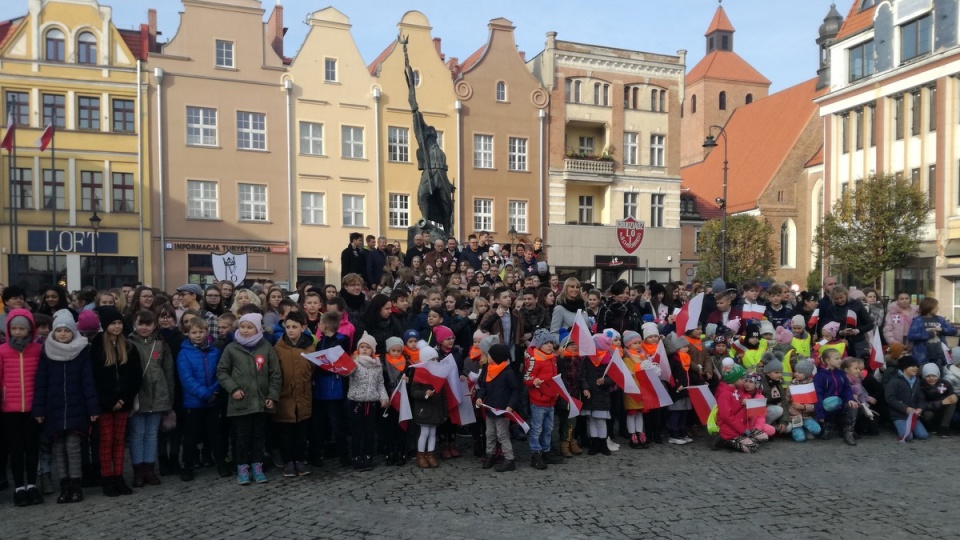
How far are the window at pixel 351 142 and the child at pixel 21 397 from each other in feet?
93.7

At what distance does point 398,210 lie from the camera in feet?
118

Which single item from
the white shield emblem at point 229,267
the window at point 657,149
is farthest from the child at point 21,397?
the window at point 657,149

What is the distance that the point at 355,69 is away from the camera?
3541 centimetres

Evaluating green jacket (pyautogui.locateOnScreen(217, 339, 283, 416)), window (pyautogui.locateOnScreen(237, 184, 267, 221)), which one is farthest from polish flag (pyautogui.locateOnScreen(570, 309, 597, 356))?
window (pyautogui.locateOnScreen(237, 184, 267, 221))

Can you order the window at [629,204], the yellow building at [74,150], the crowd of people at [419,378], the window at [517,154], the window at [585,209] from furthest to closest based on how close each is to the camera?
the window at [629,204] → the window at [585,209] → the window at [517,154] → the yellow building at [74,150] → the crowd of people at [419,378]

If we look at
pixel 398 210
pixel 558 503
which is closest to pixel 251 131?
pixel 398 210

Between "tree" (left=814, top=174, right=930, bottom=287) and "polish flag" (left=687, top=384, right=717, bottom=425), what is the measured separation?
92.3 ft

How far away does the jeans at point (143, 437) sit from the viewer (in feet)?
24.9

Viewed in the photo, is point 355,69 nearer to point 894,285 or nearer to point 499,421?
point 894,285

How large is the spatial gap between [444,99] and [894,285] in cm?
2268

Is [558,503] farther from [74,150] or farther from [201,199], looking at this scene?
[74,150]

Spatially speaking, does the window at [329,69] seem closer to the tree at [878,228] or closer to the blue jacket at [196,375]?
the tree at [878,228]

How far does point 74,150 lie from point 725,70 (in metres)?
60.3

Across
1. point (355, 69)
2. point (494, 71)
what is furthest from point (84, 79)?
point (494, 71)
